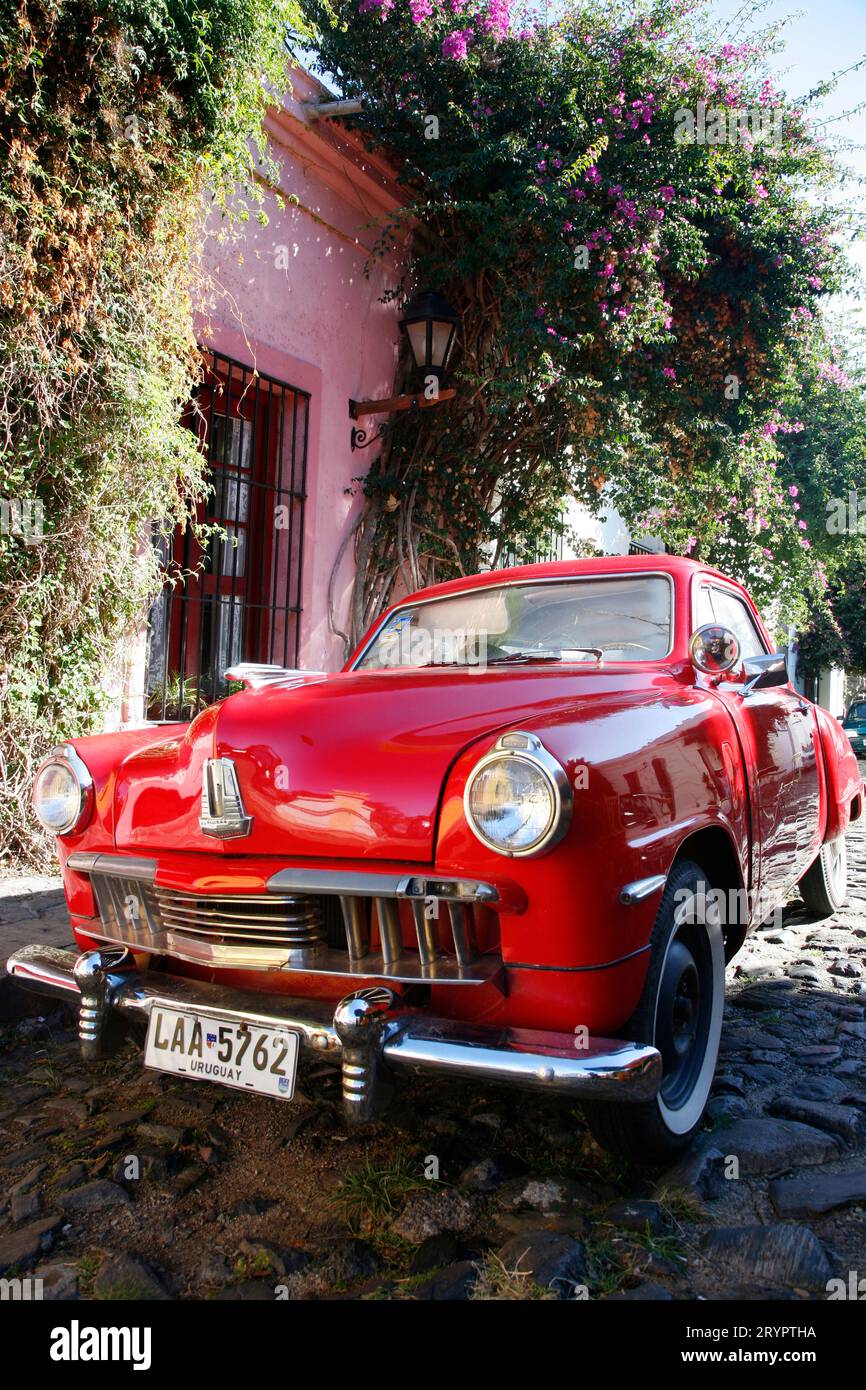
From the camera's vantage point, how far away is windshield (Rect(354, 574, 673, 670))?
3.04 meters

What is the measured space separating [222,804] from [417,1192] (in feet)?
3.23

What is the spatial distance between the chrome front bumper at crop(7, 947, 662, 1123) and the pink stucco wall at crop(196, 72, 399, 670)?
4834mm

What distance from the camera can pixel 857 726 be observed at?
744 inches

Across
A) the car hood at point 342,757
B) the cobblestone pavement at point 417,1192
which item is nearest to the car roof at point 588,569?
the car hood at point 342,757

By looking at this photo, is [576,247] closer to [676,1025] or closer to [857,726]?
[676,1025]

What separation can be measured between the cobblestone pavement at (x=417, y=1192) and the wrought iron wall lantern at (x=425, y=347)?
5.33 metres

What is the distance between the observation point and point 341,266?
7.22m

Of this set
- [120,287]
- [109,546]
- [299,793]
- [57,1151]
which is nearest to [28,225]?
[120,287]

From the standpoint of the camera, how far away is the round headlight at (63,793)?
2.65 metres

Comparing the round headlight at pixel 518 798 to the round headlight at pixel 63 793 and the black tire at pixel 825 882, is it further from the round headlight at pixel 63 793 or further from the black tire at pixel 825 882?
the black tire at pixel 825 882

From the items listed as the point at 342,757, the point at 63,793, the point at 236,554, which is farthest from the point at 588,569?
the point at 236,554

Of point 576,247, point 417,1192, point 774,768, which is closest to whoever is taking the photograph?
point 417,1192

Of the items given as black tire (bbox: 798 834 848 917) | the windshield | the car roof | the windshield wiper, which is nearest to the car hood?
the windshield wiper
